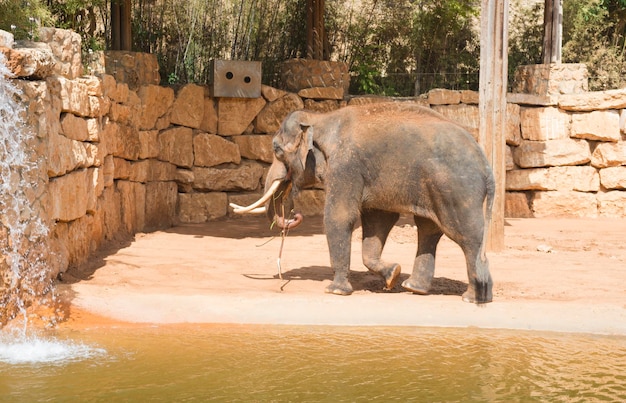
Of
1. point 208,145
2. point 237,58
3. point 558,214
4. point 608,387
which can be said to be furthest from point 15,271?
point 558,214

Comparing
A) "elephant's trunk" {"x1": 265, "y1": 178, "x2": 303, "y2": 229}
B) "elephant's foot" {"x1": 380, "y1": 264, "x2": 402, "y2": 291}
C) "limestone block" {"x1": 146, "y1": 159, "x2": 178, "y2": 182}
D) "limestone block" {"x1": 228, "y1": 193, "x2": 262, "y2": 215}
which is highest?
"limestone block" {"x1": 146, "y1": 159, "x2": 178, "y2": 182}

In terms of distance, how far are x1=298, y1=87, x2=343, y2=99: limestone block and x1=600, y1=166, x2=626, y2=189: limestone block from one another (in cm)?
419

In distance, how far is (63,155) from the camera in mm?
7145

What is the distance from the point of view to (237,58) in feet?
41.6

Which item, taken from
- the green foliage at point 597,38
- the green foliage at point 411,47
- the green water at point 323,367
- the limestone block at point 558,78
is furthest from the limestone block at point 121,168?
the green foliage at point 597,38

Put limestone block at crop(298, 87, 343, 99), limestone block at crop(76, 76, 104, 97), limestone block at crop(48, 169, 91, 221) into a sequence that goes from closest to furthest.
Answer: limestone block at crop(48, 169, 91, 221)
limestone block at crop(76, 76, 104, 97)
limestone block at crop(298, 87, 343, 99)

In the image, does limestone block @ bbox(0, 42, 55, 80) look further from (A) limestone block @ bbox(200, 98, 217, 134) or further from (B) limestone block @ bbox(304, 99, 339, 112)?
(B) limestone block @ bbox(304, 99, 339, 112)

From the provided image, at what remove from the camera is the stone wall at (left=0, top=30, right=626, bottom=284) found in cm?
988

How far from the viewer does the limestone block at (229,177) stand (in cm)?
1211

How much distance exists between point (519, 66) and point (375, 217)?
7.05 metres

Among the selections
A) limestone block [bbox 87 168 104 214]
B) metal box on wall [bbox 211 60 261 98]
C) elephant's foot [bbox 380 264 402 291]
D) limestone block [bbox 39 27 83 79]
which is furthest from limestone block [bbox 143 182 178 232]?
elephant's foot [bbox 380 264 402 291]

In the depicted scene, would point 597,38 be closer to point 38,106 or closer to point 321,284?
point 321,284

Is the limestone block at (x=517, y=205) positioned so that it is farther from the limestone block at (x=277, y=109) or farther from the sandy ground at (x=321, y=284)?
the limestone block at (x=277, y=109)

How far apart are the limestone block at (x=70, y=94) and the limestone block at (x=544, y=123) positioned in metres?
7.34
